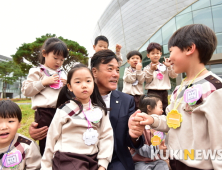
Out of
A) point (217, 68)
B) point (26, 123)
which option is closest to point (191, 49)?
point (26, 123)

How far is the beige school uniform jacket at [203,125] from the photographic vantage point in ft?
3.61

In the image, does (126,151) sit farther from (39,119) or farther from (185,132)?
(39,119)

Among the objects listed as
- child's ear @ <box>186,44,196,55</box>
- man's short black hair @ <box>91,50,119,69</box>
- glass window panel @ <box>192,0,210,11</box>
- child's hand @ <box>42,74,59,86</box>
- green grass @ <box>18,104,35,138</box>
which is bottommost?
green grass @ <box>18,104,35,138</box>

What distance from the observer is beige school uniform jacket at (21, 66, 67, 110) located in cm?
200

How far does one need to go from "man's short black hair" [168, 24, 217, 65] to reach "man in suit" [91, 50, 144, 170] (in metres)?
0.81

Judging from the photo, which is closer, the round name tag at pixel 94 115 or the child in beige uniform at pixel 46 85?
the round name tag at pixel 94 115

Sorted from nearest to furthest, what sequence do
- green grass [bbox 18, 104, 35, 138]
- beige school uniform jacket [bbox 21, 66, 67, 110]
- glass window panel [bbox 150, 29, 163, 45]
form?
beige school uniform jacket [bbox 21, 66, 67, 110] → green grass [bbox 18, 104, 35, 138] → glass window panel [bbox 150, 29, 163, 45]

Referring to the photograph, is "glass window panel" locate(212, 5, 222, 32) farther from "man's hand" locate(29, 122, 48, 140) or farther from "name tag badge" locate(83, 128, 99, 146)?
"man's hand" locate(29, 122, 48, 140)

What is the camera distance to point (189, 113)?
130cm

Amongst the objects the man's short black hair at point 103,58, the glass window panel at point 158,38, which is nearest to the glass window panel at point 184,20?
the glass window panel at point 158,38

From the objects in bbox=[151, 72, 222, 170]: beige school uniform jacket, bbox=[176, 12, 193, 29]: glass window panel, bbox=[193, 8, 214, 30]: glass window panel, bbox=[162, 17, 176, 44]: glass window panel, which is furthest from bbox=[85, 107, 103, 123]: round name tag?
bbox=[176, 12, 193, 29]: glass window panel

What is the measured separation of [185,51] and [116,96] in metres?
0.95

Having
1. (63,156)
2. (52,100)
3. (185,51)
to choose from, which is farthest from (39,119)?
(185,51)

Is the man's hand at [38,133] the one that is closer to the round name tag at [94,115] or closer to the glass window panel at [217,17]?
the round name tag at [94,115]
